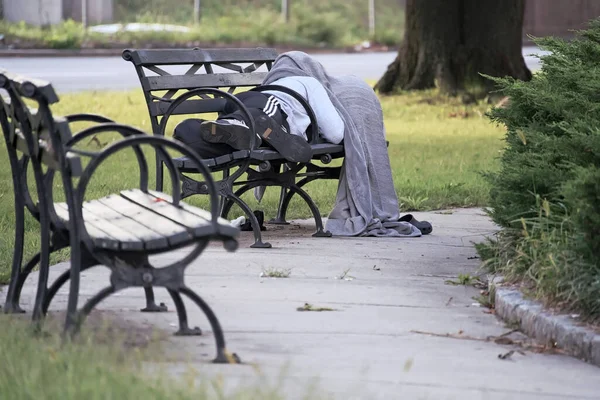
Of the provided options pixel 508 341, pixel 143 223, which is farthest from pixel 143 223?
pixel 508 341

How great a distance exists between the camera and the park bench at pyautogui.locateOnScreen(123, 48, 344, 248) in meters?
6.83

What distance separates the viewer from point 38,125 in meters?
4.42

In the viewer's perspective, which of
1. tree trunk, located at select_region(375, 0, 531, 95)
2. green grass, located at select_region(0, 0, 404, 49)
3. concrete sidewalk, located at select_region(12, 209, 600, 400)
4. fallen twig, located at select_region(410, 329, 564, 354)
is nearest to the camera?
concrete sidewalk, located at select_region(12, 209, 600, 400)

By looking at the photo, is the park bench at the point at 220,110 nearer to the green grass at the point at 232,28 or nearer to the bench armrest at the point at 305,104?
the bench armrest at the point at 305,104

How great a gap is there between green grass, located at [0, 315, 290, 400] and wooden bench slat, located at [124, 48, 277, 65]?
332 cm

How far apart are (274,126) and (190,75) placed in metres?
1.01

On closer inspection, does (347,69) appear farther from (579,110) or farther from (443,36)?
(579,110)

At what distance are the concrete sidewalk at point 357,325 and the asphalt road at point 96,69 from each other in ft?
41.0

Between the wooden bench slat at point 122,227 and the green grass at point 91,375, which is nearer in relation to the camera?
the green grass at point 91,375

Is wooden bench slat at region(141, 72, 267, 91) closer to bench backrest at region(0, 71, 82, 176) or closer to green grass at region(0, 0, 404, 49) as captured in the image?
bench backrest at region(0, 71, 82, 176)

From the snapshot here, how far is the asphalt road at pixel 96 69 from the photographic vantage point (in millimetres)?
20188

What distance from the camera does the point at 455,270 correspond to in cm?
630

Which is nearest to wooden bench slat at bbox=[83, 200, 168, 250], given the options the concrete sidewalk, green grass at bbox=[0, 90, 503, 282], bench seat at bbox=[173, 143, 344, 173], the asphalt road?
the concrete sidewalk

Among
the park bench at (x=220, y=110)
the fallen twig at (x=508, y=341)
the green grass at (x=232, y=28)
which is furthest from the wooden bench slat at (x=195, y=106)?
the green grass at (x=232, y=28)
